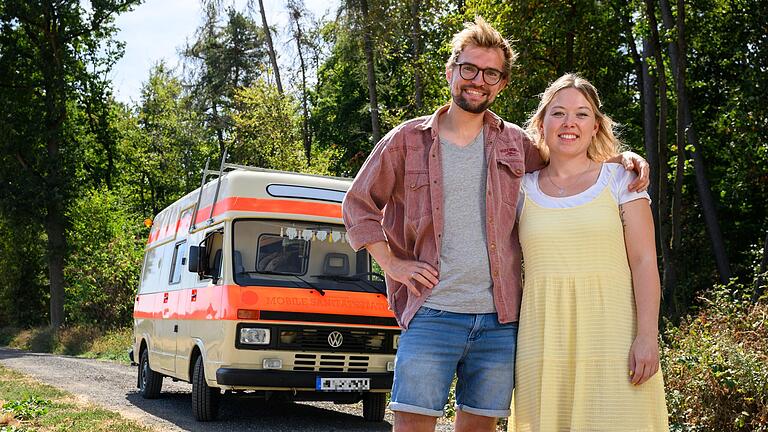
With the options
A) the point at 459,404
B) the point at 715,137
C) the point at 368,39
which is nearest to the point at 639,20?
the point at 715,137

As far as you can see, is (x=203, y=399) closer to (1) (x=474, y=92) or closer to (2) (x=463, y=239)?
(2) (x=463, y=239)

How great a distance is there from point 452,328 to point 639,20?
17.4 metres

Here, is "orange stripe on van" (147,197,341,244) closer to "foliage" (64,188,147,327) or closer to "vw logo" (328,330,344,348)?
"vw logo" (328,330,344,348)

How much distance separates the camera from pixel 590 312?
3586 millimetres

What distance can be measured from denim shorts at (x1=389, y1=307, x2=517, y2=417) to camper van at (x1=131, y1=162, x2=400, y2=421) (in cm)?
611

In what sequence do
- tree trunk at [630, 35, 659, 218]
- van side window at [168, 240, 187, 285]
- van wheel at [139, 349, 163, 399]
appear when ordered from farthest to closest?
tree trunk at [630, 35, 659, 218] → van wheel at [139, 349, 163, 399] → van side window at [168, 240, 187, 285]

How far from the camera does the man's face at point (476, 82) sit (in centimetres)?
386

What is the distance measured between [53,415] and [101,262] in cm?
2222

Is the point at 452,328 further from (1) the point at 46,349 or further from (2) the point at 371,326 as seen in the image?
(1) the point at 46,349

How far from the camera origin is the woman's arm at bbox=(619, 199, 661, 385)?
11.4 ft

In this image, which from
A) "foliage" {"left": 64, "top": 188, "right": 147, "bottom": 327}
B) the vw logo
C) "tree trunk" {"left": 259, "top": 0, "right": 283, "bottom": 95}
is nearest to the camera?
the vw logo

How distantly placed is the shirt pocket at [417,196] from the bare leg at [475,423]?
85 cm

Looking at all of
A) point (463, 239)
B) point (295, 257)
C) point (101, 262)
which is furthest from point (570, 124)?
point (101, 262)

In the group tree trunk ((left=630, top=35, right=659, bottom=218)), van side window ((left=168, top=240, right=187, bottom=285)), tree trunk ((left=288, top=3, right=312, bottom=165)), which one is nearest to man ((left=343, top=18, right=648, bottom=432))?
van side window ((left=168, top=240, right=187, bottom=285))
